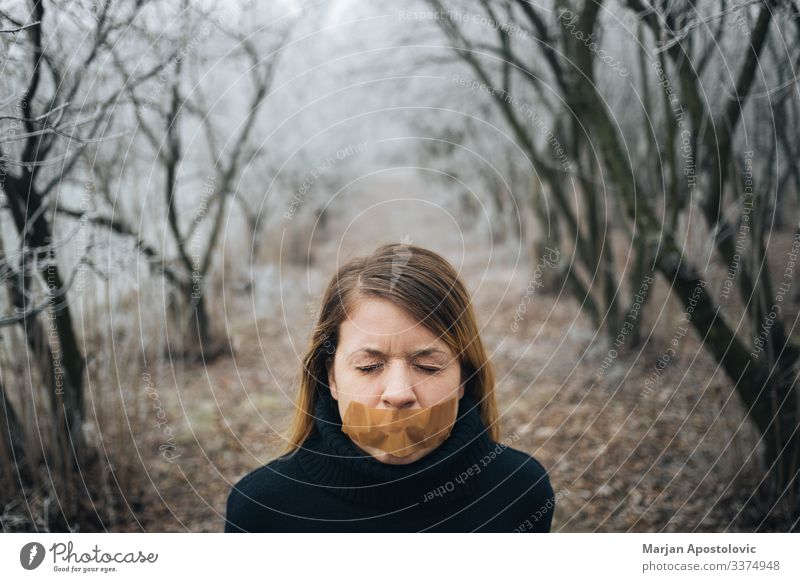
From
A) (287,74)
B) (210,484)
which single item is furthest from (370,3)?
(210,484)

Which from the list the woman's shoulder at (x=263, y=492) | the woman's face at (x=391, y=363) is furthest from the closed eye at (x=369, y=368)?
the woman's shoulder at (x=263, y=492)

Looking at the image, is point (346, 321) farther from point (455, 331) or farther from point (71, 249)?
point (71, 249)

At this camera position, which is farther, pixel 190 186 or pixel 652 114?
pixel 652 114

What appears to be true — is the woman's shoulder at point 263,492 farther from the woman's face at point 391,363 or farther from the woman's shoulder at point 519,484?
the woman's shoulder at point 519,484

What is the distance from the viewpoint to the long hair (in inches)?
41.1

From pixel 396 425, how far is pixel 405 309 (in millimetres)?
235

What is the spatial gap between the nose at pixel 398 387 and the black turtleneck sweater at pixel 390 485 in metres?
0.11

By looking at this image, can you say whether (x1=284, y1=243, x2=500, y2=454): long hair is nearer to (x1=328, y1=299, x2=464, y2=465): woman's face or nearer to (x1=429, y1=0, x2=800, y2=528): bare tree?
(x1=328, y1=299, x2=464, y2=465): woman's face

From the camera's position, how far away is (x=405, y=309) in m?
1.04

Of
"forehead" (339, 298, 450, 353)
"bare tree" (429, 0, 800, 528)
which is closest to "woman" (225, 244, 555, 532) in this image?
"forehead" (339, 298, 450, 353)

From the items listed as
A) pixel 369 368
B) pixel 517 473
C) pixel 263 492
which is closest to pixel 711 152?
pixel 517 473

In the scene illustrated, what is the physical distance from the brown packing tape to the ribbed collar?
0.08ft
